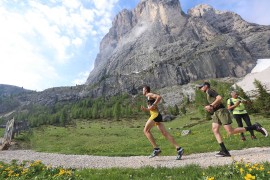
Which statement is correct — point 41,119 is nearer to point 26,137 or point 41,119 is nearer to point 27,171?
point 26,137

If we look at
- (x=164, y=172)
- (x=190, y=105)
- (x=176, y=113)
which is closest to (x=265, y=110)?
(x=164, y=172)

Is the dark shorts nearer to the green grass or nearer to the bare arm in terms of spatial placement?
the bare arm

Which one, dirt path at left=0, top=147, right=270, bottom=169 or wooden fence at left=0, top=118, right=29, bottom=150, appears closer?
dirt path at left=0, top=147, right=270, bottom=169

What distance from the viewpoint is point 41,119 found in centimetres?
15450

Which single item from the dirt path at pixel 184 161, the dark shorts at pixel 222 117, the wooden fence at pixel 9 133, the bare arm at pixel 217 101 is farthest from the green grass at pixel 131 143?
the bare arm at pixel 217 101

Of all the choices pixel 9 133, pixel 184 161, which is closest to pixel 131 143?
pixel 9 133

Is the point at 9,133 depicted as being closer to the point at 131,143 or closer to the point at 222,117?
the point at 131,143

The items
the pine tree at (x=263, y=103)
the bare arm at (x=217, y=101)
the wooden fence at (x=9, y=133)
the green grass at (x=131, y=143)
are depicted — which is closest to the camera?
the bare arm at (x=217, y=101)

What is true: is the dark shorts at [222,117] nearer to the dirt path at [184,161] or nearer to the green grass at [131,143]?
the dirt path at [184,161]

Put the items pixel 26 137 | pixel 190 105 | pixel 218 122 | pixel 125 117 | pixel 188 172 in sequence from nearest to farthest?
pixel 188 172 → pixel 218 122 → pixel 26 137 → pixel 125 117 → pixel 190 105

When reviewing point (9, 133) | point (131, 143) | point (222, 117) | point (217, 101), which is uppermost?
point (9, 133)

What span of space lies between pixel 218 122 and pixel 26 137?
30698mm

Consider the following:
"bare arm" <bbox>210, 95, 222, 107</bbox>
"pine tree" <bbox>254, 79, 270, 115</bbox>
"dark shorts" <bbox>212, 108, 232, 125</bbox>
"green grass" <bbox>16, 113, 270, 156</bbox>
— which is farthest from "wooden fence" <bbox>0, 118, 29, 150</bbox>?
"pine tree" <bbox>254, 79, 270, 115</bbox>

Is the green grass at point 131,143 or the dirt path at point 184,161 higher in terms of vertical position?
the green grass at point 131,143
